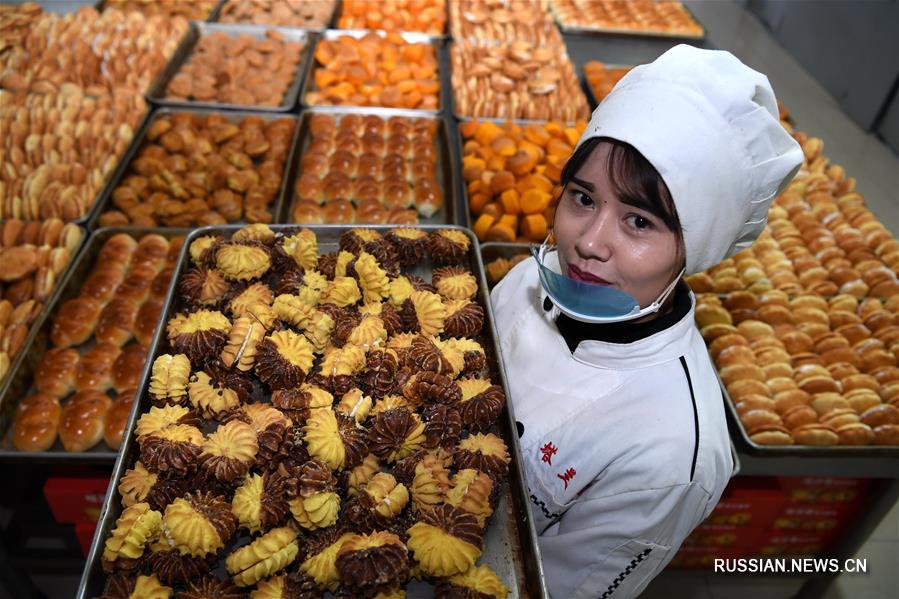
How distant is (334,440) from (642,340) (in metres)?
0.82

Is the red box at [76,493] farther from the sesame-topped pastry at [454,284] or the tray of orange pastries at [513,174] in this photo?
the tray of orange pastries at [513,174]

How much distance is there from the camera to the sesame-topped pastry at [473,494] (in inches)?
48.4

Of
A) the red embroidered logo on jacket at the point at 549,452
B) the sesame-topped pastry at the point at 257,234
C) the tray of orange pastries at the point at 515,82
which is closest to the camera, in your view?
the red embroidered logo on jacket at the point at 549,452

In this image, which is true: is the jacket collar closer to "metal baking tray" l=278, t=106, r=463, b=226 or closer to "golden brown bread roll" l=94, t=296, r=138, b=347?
"metal baking tray" l=278, t=106, r=463, b=226

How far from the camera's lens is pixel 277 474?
1285 mm

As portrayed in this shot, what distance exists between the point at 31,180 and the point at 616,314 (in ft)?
10.4

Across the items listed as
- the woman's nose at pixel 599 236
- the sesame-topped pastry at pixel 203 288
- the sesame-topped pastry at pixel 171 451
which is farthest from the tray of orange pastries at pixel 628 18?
the sesame-topped pastry at pixel 171 451

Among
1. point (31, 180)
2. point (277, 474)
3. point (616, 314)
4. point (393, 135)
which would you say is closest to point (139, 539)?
point (277, 474)

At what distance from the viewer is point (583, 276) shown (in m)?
1.48

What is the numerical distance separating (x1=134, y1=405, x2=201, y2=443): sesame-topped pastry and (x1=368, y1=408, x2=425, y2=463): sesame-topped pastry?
0.40m

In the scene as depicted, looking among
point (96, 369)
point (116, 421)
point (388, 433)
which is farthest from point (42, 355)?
point (388, 433)

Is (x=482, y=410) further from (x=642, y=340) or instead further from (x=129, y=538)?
(x=129, y=538)

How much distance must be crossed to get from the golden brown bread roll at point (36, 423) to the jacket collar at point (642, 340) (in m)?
2.00

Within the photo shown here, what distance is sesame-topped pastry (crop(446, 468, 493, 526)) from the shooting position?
1.23 meters
